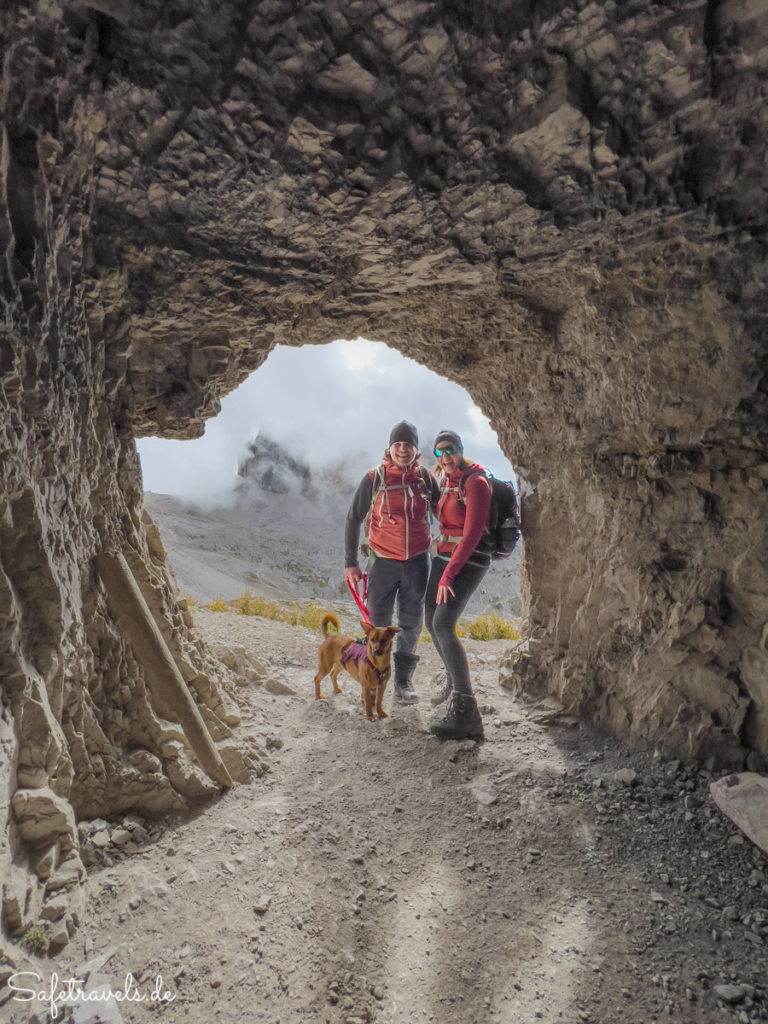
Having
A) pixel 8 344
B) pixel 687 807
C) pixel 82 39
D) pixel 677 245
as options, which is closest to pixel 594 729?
pixel 687 807

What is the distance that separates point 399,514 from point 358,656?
1.29m

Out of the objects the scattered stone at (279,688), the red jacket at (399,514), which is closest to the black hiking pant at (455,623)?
the red jacket at (399,514)

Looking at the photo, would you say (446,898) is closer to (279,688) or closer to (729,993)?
(729,993)

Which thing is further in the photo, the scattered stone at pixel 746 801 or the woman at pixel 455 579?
the woman at pixel 455 579

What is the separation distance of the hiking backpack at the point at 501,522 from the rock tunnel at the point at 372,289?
68cm

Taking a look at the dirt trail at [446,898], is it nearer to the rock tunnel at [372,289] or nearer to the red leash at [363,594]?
the rock tunnel at [372,289]

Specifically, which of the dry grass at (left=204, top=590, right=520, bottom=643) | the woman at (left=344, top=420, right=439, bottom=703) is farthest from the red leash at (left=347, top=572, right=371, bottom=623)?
the dry grass at (left=204, top=590, right=520, bottom=643)

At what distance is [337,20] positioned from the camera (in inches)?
82.0

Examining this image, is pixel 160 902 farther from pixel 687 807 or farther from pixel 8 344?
pixel 687 807

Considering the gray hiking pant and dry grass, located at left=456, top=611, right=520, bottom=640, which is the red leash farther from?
dry grass, located at left=456, top=611, right=520, bottom=640

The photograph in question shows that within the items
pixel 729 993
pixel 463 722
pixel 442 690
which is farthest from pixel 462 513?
pixel 729 993

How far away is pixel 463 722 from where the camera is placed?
4289 millimetres

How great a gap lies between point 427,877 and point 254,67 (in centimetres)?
439

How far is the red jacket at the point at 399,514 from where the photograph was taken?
14.3 feet
